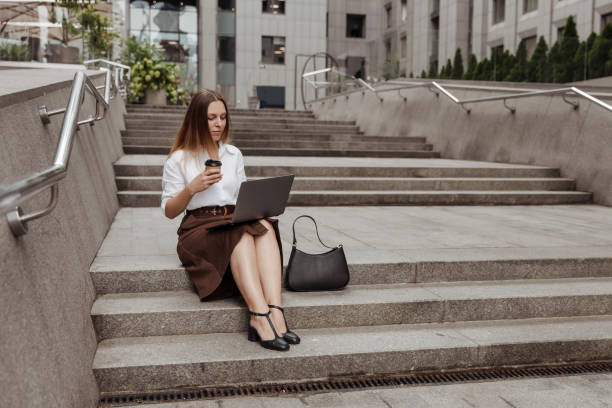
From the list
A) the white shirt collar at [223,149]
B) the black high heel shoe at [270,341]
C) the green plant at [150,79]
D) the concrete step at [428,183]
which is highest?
the green plant at [150,79]

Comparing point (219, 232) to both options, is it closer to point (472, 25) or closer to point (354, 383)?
point (354, 383)

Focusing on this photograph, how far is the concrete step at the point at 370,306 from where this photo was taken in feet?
11.3

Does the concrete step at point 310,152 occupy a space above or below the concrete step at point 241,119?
below

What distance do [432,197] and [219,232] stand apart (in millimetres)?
4331

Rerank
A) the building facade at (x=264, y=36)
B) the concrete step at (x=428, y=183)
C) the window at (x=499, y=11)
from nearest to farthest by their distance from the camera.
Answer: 1. the concrete step at (x=428, y=183)
2. the window at (x=499, y=11)
3. the building facade at (x=264, y=36)

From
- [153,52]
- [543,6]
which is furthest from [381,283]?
[543,6]

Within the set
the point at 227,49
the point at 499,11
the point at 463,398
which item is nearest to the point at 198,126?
the point at 463,398

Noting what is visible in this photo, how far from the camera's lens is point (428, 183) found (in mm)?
7746

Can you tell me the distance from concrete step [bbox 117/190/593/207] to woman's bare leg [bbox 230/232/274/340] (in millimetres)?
3509

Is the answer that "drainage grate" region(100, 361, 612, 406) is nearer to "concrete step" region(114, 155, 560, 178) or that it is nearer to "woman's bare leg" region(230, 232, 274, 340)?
"woman's bare leg" region(230, 232, 274, 340)

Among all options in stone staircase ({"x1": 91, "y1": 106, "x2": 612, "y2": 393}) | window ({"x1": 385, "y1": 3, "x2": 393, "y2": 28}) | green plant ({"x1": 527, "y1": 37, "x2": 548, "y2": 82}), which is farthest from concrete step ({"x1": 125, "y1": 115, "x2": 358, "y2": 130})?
window ({"x1": 385, "y1": 3, "x2": 393, "y2": 28})

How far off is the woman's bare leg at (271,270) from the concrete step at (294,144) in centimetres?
626

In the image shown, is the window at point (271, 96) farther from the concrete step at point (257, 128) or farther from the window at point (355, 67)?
the concrete step at point (257, 128)

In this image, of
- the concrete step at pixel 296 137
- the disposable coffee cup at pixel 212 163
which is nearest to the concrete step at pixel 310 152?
the concrete step at pixel 296 137
